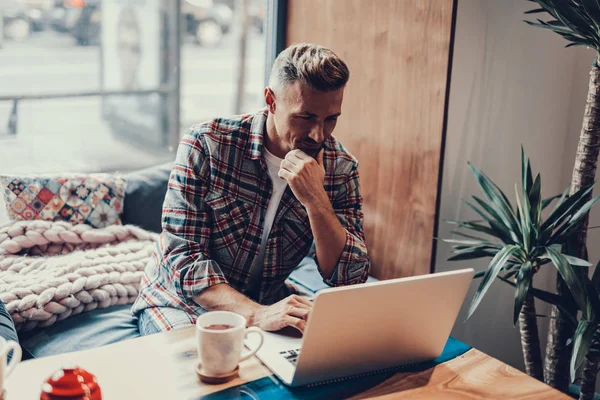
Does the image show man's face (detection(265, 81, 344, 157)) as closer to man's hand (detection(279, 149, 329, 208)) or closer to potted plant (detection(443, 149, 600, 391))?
man's hand (detection(279, 149, 329, 208))

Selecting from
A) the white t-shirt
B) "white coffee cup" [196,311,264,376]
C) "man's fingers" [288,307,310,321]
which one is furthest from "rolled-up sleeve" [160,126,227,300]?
"white coffee cup" [196,311,264,376]

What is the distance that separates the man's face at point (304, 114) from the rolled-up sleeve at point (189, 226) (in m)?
0.22

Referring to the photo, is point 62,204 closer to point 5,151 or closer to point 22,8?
point 5,151

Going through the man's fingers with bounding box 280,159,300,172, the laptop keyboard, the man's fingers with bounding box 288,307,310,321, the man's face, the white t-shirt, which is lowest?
the laptop keyboard

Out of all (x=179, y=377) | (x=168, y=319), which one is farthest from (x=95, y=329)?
(x=179, y=377)

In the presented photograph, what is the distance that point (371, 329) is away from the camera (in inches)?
47.8

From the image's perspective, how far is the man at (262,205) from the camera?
1.65 meters

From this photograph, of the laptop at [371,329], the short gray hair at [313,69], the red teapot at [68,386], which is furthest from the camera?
the short gray hair at [313,69]

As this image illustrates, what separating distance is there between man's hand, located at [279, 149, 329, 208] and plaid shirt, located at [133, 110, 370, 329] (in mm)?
126

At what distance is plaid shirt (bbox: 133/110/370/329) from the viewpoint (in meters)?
1.70

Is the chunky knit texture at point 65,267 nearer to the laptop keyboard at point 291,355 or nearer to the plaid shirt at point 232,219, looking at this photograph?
the plaid shirt at point 232,219

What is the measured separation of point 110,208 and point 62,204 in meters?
0.17

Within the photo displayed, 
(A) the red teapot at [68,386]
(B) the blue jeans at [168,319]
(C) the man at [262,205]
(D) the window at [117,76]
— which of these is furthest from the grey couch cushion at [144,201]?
(A) the red teapot at [68,386]

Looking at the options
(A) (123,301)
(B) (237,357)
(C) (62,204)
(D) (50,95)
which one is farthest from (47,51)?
(B) (237,357)
